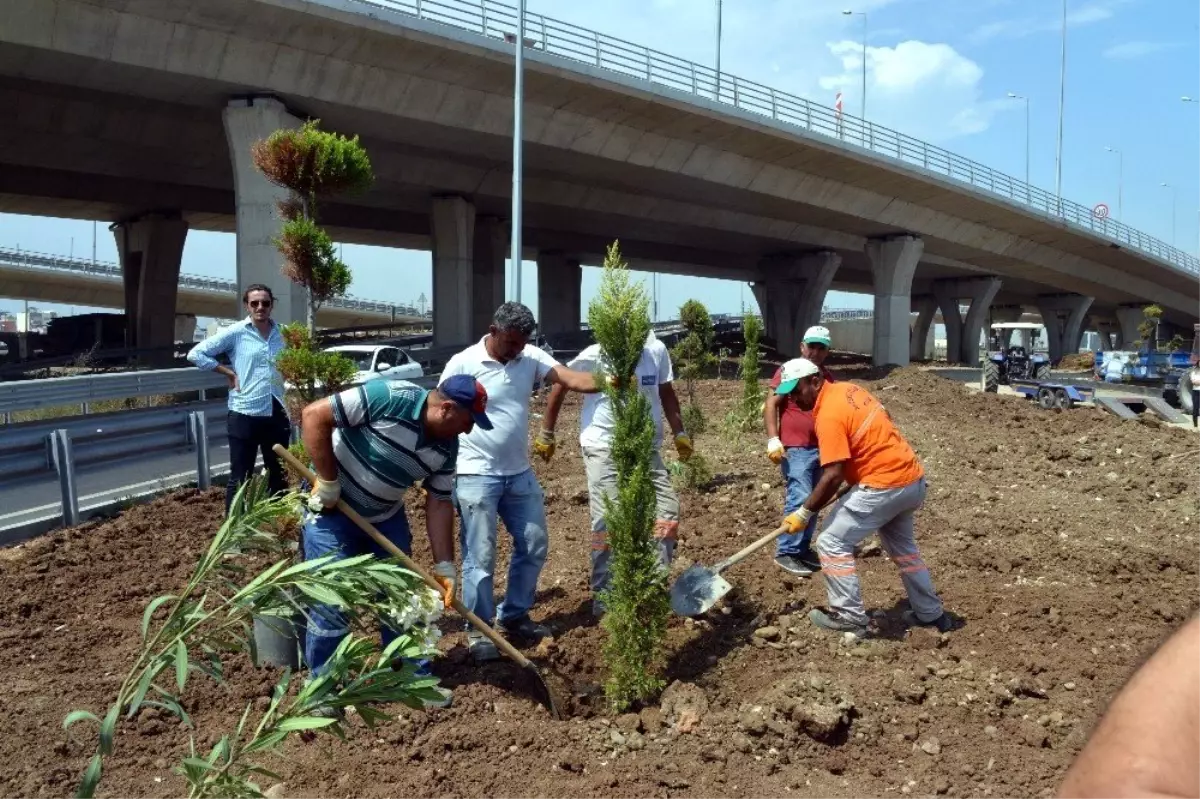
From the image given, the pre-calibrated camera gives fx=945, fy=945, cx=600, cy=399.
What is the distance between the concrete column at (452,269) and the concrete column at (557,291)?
42.1 ft

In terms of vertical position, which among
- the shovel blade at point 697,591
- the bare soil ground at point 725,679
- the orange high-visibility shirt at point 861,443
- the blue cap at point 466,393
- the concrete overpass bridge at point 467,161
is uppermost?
the concrete overpass bridge at point 467,161

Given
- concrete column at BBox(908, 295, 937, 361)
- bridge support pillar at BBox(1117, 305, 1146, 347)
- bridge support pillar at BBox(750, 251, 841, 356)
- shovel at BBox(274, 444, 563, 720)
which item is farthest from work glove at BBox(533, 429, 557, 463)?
concrete column at BBox(908, 295, 937, 361)

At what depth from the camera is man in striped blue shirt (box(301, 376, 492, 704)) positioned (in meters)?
4.01

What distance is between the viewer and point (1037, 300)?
6353 centimetres

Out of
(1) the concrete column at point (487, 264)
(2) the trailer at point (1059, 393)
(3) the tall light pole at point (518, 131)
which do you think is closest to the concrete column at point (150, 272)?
(1) the concrete column at point (487, 264)

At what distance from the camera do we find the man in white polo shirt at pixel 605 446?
530 cm

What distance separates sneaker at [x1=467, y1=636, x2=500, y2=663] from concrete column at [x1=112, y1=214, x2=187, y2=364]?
2762cm

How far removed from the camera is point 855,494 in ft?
16.7

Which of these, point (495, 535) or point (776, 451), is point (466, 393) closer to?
point (495, 535)

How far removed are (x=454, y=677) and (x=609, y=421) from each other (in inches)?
65.4

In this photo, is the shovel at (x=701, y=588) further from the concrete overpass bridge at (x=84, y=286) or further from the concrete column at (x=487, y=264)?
the concrete overpass bridge at (x=84, y=286)

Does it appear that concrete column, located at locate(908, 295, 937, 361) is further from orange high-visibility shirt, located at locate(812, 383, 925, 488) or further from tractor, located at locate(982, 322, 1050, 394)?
orange high-visibility shirt, located at locate(812, 383, 925, 488)

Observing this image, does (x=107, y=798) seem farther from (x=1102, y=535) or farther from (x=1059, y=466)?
(x=1059, y=466)

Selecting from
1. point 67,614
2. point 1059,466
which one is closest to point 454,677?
point 67,614
